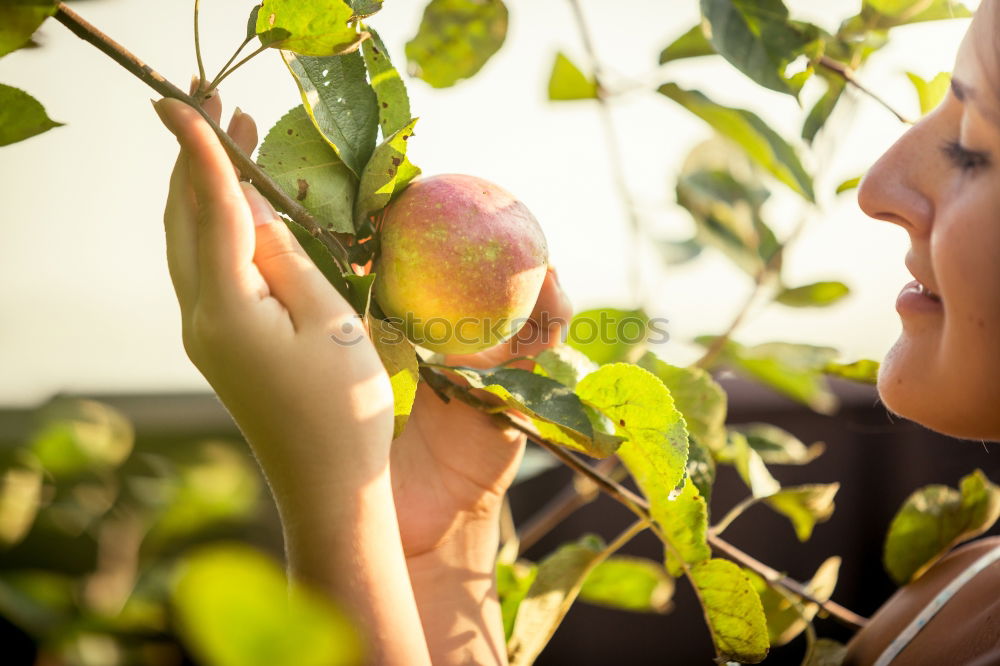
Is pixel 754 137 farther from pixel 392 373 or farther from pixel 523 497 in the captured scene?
pixel 523 497

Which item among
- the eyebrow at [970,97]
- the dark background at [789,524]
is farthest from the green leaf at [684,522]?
the dark background at [789,524]

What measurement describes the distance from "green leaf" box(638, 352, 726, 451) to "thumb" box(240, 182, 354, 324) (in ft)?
1.22

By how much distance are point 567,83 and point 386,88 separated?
1.28ft

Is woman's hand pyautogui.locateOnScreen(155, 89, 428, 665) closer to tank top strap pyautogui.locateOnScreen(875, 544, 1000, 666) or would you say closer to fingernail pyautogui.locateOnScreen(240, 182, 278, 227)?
fingernail pyautogui.locateOnScreen(240, 182, 278, 227)

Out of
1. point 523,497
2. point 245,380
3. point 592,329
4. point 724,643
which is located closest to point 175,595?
point 245,380

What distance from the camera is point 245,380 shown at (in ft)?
1.55

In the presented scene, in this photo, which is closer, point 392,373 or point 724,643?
point 392,373

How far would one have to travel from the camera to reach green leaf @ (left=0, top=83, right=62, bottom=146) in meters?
0.46

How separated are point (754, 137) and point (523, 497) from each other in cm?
123

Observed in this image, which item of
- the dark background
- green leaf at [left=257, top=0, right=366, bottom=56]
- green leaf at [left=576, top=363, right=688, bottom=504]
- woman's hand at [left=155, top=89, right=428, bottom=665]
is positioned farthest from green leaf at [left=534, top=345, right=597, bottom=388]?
the dark background

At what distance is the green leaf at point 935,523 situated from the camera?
2.96 ft

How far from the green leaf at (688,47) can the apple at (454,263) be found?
321 millimetres

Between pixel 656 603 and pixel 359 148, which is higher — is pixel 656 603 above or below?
below

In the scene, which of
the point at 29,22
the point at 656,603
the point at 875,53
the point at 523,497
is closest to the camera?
the point at 29,22
